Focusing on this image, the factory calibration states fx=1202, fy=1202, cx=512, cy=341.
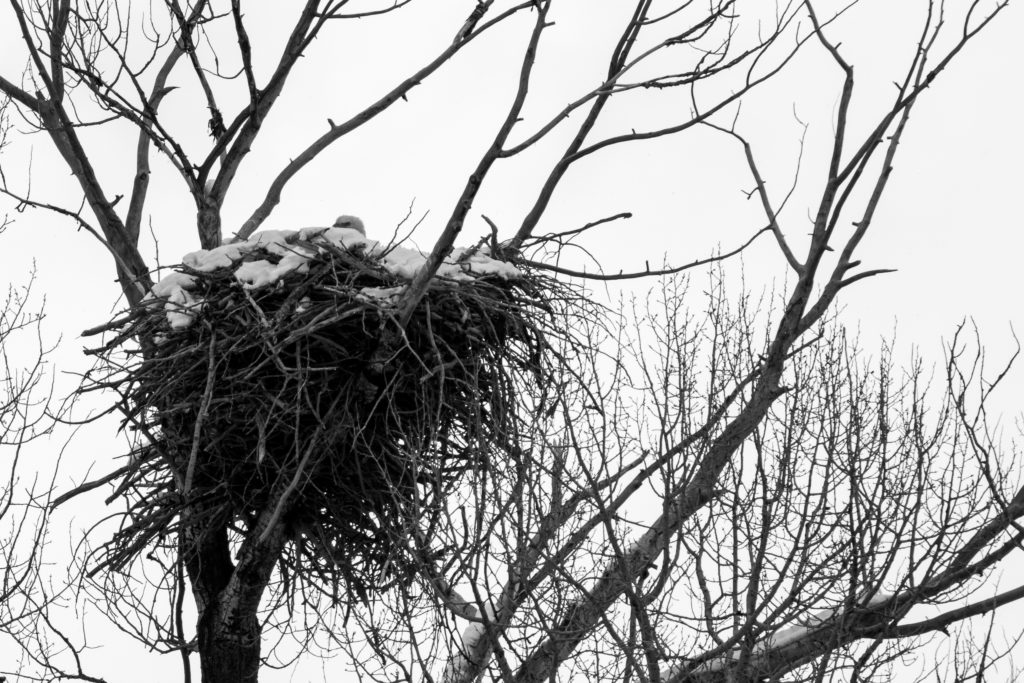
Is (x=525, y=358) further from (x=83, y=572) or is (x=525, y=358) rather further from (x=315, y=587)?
(x=83, y=572)

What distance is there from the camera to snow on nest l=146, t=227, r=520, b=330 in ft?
13.5

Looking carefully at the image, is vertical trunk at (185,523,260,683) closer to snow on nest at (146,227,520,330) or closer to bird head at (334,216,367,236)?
snow on nest at (146,227,520,330)

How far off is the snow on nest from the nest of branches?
27mm

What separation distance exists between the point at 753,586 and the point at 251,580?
1.86 m

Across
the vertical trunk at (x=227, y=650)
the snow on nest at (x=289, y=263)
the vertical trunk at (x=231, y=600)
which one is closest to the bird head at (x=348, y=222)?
the snow on nest at (x=289, y=263)

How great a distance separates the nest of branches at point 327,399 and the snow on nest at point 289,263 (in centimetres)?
3

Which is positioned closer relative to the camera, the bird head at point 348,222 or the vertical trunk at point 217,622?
the vertical trunk at point 217,622

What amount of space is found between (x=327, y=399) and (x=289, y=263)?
19.4 inches

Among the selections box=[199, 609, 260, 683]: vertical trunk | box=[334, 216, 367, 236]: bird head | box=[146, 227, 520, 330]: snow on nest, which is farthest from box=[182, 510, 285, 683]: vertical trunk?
box=[334, 216, 367, 236]: bird head

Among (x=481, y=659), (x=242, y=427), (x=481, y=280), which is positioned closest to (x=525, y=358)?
(x=481, y=280)

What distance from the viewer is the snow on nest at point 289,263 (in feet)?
13.5

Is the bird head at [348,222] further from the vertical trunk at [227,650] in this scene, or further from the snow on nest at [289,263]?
the vertical trunk at [227,650]

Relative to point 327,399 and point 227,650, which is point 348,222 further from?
point 227,650

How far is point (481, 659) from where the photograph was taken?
16.6 ft
